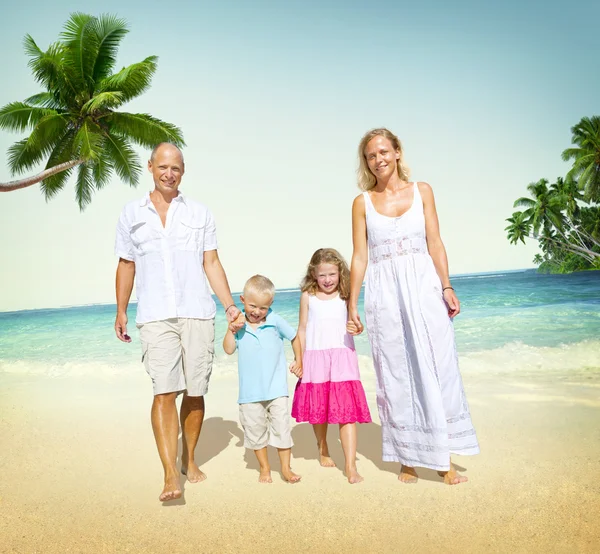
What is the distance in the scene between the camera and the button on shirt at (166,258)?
3918 mm

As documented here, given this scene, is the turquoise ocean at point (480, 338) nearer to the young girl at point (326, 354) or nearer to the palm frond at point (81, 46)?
the young girl at point (326, 354)

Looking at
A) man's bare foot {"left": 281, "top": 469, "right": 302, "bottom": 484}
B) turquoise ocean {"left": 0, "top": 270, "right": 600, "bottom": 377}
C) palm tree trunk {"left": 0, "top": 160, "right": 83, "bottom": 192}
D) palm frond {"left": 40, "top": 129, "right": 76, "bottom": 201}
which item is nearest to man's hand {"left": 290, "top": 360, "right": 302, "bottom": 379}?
man's bare foot {"left": 281, "top": 469, "right": 302, "bottom": 484}

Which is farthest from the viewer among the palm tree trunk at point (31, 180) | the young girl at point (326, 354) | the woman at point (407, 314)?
the palm tree trunk at point (31, 180)

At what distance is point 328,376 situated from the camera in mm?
4406

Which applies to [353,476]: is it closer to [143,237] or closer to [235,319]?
[235,319]

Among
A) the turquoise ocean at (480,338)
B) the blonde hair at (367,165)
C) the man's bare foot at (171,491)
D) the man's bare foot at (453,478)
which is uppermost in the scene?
the blonde hair at (367,165)

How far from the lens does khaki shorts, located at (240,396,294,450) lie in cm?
415

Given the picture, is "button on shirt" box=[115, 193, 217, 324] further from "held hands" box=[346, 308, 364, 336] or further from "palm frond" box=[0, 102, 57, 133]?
"palm frond" box=[0, 102, 57, 133]

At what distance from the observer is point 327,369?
173 inches

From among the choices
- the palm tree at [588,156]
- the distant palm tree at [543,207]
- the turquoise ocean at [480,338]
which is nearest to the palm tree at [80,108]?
the turquoise ocean at [480,338]

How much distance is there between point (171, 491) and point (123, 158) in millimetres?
16803

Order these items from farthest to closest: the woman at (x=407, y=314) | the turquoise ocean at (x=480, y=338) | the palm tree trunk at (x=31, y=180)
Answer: the palm tree trunk at (x=31, y=180) < the turquoise ocean at (x=480, y=338) < the woman at (x=407, y=314)

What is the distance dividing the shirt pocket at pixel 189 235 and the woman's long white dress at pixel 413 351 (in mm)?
1269

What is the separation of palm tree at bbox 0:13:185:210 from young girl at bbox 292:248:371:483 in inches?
517
